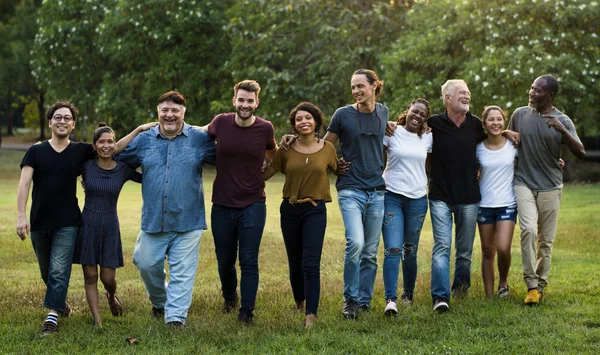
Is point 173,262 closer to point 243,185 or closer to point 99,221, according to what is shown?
point 99,221

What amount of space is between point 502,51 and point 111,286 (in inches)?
757

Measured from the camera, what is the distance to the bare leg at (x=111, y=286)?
6.95m

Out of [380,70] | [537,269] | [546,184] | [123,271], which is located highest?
[380,70]

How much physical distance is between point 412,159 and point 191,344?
103 inches

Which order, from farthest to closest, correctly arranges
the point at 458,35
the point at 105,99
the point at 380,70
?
the point at 105,99 < the point at 380,70 < the point at 458,35

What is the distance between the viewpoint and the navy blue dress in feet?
22.3

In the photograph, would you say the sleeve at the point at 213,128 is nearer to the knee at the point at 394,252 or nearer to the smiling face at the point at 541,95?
the knee at the point at 394,252

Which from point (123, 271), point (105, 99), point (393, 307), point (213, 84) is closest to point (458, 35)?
point (213, 84)

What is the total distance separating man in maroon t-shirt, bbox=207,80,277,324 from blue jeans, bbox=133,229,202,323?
1.00 ft

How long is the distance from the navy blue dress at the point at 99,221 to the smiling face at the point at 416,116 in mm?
2692

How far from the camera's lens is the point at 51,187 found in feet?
21.6

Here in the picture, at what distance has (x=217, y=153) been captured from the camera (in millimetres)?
6844

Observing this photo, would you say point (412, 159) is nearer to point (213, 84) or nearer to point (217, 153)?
point (217, 153)

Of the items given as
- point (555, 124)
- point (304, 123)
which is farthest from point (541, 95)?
point (304, 123)
